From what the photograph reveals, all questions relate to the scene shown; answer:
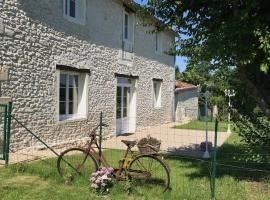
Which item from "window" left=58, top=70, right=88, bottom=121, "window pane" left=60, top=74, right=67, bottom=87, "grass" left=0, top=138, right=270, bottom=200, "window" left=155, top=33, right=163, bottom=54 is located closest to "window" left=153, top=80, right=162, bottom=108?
"window" left=155, top=33, right=163, bottom=54

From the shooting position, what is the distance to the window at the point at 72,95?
12383 mm

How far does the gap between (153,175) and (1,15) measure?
5424 mm

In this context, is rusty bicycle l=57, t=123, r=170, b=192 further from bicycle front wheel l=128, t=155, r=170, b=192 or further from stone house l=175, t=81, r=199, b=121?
stone house l=175, t=81, r=199, b=121

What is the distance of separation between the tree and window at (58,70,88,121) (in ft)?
15.5

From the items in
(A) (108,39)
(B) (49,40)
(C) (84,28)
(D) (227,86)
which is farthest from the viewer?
(A) (108,39)

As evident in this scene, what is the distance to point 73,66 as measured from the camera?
1259 cm

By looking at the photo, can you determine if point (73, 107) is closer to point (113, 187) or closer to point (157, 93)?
point (113, 187)

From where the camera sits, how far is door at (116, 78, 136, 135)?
16.5 m

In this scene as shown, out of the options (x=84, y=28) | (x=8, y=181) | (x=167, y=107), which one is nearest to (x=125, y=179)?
(x=8, y=181)

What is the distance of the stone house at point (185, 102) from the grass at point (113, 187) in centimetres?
1661

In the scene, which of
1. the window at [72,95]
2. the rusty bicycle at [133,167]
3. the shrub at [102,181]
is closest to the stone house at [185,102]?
the window at [72,95]

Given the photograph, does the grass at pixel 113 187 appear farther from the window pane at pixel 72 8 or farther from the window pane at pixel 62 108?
the window pane at pixel 72 8

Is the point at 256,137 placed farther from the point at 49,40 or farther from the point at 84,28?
the point at 84,28

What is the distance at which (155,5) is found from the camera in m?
8.32
